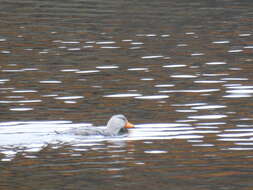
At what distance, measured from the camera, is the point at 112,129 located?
18.3 metres

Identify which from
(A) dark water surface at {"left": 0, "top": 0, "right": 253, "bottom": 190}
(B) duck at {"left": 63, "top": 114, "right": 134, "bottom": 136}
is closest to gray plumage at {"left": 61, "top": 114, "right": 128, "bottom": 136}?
(B) duck at {"left": 63, "top": 114, "right": 134, "bottom": 136}

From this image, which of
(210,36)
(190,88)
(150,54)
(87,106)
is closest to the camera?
(87,106)

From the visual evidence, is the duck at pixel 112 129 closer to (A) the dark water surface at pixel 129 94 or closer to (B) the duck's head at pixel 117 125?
(B) the duck's head at pixel 117 125

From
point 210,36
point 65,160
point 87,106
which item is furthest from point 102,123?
point 210,36

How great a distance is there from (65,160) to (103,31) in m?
15.9

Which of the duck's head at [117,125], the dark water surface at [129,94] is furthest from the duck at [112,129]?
the dark water surface at [129,94]

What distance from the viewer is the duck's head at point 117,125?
18266mm

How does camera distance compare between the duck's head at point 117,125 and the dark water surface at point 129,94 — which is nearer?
the dark water surface at point 129,94

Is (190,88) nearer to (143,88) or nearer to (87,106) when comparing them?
(143,88)

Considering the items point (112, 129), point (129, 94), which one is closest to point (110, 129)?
point (112, 129)

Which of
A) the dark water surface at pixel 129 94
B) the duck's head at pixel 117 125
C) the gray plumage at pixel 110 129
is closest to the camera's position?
→ the dark water surface at pixel 129 94

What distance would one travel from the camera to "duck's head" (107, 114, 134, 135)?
719 inches

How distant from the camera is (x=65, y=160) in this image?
16062mm

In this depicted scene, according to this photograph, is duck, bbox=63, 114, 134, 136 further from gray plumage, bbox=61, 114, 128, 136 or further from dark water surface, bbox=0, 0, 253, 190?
dark water surface, bbox=0, 0, 253, 190
